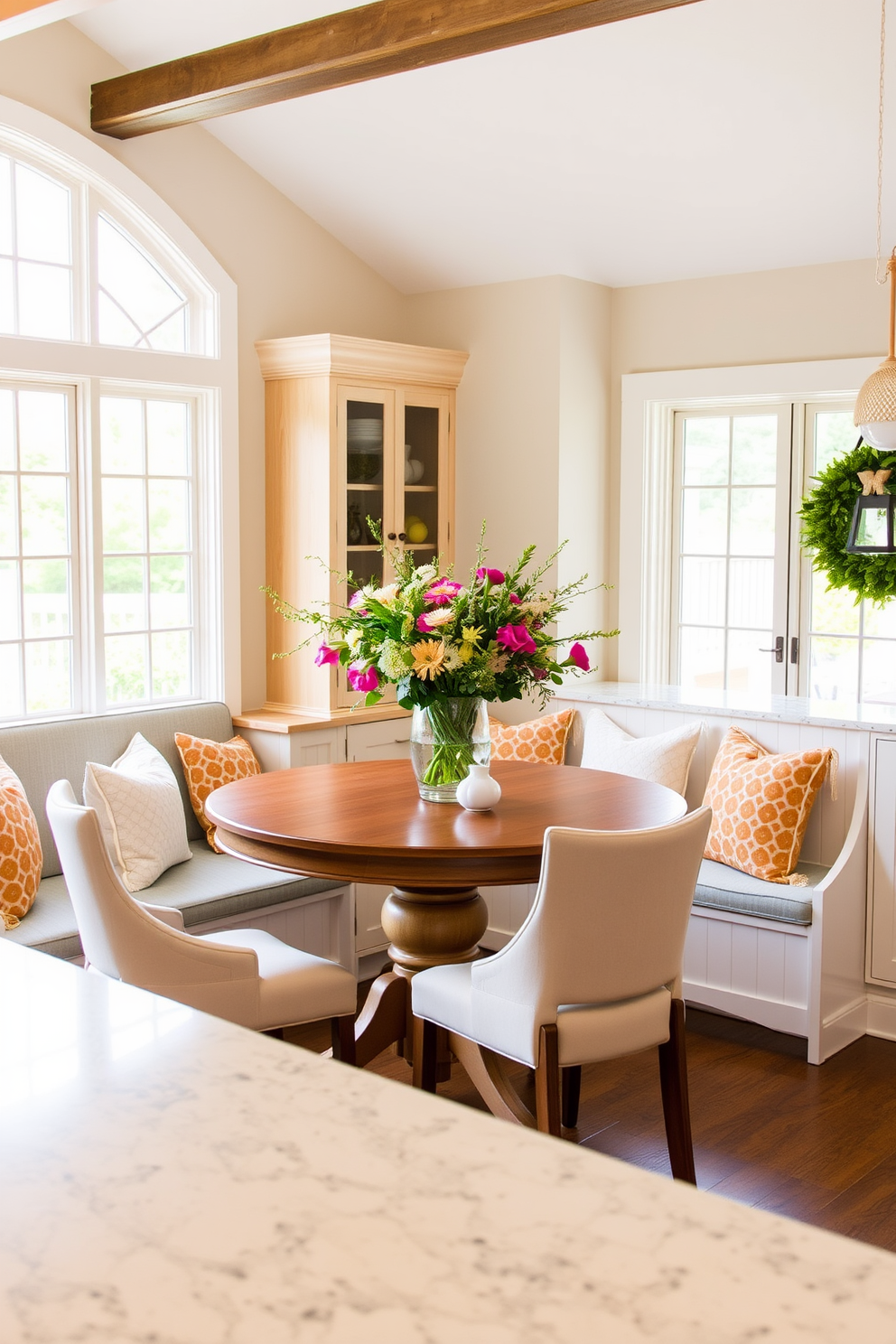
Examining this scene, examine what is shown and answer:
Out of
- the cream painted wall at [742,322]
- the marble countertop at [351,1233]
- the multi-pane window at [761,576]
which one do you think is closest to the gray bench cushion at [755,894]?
the multi-pane window at [761,576]

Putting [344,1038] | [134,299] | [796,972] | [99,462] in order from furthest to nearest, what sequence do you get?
[134,299]
[99,462]
[796,972]
[344,1038]

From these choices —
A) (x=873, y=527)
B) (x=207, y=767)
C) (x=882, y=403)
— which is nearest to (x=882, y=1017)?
(x=873, y=527)

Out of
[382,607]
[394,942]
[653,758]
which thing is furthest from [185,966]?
[653,758]

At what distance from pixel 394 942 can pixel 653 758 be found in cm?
137

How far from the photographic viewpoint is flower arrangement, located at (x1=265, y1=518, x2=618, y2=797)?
9.83ft

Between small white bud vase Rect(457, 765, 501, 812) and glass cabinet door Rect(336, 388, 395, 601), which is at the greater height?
glass cabinet door Rect(336, 388, 395, 601)

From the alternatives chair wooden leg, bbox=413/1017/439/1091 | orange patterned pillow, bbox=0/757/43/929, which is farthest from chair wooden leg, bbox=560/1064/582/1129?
orange patterned pillow, bbox=0/757/43/929

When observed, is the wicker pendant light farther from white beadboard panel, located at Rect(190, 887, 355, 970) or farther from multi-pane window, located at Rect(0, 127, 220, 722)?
multi-pane window, located at Rect(0, 127, 220, 722)

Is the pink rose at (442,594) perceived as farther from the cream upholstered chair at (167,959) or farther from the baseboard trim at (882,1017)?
the baseboard trim at (882,1017)

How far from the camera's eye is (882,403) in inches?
122

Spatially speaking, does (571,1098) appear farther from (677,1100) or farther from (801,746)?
(801,746)

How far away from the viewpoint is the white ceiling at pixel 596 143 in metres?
3.51

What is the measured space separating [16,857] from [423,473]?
7.52 feet

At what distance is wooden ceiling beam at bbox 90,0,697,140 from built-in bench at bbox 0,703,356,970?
6.35 feet
